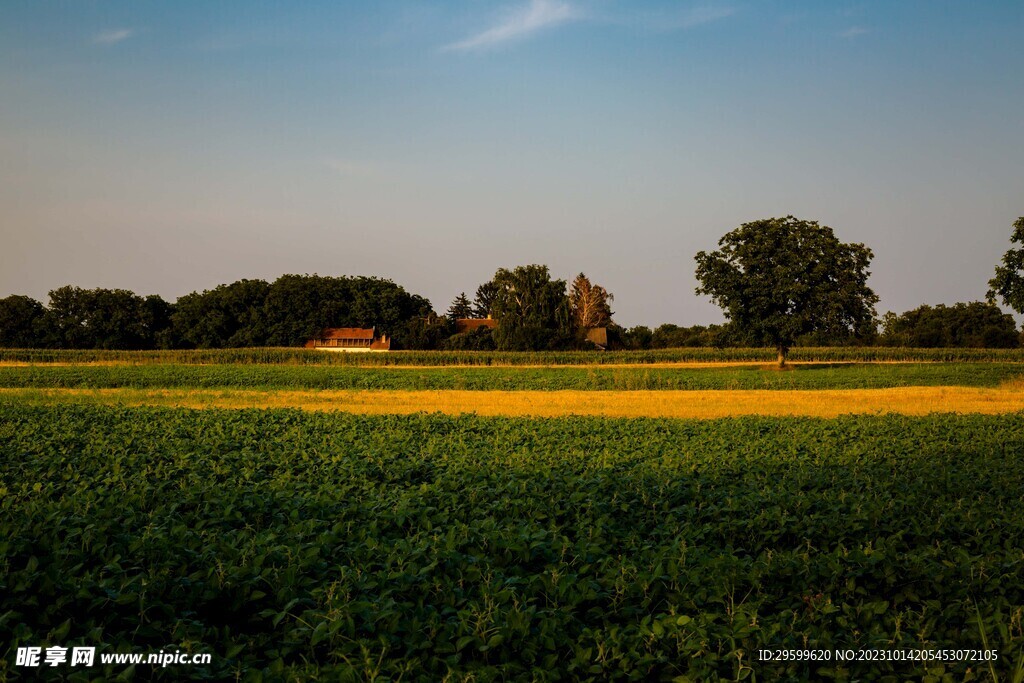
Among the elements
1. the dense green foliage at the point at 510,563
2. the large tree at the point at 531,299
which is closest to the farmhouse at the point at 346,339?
the large tree at the point at 531,299

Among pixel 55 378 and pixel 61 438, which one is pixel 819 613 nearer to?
pixel 61 438

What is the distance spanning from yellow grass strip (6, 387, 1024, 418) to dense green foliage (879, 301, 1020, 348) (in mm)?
87310

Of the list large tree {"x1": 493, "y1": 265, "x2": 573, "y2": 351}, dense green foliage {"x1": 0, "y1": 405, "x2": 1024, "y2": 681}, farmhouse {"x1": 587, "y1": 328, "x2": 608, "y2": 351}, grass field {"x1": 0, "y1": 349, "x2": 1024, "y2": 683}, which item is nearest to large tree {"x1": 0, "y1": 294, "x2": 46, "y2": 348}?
large tree {"x1": 493, "y1": 265, "x2": 573, "y2": 351}

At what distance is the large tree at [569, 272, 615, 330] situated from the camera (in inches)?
5359

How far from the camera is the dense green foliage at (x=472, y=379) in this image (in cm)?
4606

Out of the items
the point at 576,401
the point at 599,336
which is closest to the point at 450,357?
the point at 576,401

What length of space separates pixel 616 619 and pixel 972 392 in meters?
41.6

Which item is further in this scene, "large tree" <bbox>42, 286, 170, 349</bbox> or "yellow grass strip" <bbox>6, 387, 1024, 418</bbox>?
"large tree" <bbox>42, 286, 170, 349</bbox>

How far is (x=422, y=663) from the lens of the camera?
554 centimetres

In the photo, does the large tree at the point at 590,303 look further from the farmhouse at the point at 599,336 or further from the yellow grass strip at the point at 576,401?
the yellow grass strip at the point at 576,401

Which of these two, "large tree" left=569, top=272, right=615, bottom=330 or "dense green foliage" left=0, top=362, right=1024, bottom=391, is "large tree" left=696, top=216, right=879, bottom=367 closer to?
"dense green foliage" left=0, top=362, right=1024, bottom=391

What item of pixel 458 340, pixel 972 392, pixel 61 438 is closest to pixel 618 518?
pixel 61 438

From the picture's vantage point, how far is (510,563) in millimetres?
7617

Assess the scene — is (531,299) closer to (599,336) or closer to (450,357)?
(599,336)
